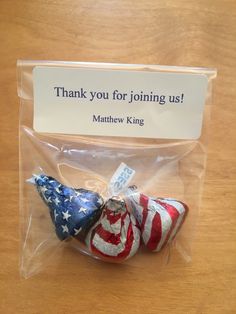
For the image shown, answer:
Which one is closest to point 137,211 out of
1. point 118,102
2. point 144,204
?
point 144,204

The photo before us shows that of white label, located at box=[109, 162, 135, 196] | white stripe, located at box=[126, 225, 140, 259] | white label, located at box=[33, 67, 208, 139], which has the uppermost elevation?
white label, located at box=[33, 67, 208, 139]

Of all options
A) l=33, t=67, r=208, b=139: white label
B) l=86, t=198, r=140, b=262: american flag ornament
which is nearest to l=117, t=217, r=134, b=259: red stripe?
l=86, t=198, r=140, b=262: american flag ornament

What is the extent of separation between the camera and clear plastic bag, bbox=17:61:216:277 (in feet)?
1.89

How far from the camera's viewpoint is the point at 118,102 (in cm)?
57

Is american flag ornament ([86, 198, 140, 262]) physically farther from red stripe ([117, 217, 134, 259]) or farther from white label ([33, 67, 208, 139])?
white label ([33, 67, 208, 139])

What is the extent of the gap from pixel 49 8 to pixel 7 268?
1.08 feet

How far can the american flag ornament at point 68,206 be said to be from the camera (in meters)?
0.54

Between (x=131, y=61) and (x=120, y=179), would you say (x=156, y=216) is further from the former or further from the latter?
(x=131, y=61)

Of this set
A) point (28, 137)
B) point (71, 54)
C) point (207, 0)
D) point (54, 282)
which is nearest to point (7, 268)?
point (54, 282)

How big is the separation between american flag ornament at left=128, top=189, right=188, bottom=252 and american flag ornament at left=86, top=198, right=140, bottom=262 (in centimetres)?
1

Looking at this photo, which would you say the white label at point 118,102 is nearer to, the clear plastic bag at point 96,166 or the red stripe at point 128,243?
the clear plastic bag at point 96,166

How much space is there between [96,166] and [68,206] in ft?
0.22

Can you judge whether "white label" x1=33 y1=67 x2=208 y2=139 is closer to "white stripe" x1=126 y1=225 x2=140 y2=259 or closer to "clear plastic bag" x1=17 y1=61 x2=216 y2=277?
"clear plastic bag" x1=17 y1=61 x2=216 y2=277

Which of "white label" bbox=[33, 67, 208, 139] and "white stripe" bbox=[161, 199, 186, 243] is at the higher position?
"white label" bbox=[33, 67, 208, 139]
